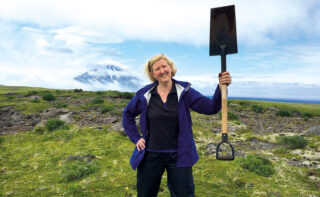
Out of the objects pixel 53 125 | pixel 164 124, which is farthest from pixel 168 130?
pixel 53 125

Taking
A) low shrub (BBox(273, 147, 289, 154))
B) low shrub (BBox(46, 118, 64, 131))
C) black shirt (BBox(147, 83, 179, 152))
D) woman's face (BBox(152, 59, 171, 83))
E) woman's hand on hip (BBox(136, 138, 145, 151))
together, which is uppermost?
woman's face (BBox(152, 59, 171, 83))

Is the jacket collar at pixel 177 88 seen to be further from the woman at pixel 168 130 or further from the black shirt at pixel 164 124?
the black shirt at pixel 164 124

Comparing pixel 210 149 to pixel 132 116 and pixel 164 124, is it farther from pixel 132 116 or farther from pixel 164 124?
pixel 164 124

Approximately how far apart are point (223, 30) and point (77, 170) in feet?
20.1

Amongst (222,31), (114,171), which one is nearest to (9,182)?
(114,171)

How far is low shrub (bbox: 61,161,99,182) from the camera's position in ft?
21.8

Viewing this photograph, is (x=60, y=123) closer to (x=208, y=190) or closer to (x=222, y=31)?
(x=208, y=190)

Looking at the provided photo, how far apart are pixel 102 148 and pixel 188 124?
6260 millimetres

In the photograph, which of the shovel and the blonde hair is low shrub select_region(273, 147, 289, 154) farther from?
the blonde hair

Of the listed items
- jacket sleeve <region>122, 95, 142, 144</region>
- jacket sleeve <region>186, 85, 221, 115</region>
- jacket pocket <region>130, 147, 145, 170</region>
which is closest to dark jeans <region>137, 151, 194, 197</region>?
jacket pocket <region>130, 147, 145, 170</region>

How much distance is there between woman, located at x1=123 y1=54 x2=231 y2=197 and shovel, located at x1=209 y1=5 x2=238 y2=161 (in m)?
0.58

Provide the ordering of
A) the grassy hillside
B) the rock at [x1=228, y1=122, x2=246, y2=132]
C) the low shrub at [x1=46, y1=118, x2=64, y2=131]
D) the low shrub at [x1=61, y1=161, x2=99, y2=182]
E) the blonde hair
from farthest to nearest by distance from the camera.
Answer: the rock at [x1=228, y1=122, x2=246, y2=132] → the low shrub at [x1=46, y1=118, x2=64, y2=131] → the low shrub at [x1=61, y1=161, x2=99, y2=182] → the grassy hillside → the blonde hair

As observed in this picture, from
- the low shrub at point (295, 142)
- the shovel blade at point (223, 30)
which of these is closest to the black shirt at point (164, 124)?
the shovel blade at point (223, 30)

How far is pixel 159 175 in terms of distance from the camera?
4.05 metres
